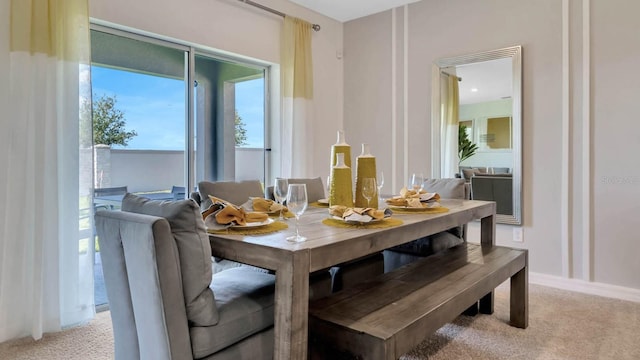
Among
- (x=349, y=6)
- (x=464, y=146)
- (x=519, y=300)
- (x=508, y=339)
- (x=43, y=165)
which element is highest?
(x=349, y=6)

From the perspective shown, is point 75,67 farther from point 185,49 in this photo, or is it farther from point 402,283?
point 402,283

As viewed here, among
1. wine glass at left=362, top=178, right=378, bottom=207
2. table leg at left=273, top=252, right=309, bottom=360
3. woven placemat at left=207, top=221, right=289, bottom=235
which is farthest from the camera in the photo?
wine glass at left=362, top=178, right=378, bottom=207

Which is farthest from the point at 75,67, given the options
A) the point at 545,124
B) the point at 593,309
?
the point at 593,309

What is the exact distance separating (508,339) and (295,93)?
2.80m

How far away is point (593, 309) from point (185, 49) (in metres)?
3.65

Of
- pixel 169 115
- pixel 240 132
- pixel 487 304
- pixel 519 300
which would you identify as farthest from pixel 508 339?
pixel 169 115

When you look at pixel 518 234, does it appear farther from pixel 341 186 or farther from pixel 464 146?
pixel 341 186

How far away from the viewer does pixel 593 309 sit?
9.12 ft

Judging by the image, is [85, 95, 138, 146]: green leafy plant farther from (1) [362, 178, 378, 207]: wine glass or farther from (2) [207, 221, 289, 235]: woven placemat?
(1) [362, 178, 378, 207]: wine glass

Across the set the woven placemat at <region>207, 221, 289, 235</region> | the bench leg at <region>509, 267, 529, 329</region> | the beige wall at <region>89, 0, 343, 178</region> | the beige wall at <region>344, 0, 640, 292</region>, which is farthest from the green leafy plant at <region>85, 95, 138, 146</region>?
the bench leg at <region>509, 267, 529, 329</region>

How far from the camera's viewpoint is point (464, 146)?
3750 mm

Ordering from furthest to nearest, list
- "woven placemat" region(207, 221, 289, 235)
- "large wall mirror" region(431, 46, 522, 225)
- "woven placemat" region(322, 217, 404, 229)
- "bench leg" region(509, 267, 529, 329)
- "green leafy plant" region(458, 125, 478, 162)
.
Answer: "green leafy plant" region(458, 125, 478, 162) → "large wall mirror" region(431, 46, 522, 225) → "bench leg" region(509, 267, 529, 329) → "woven placemat" region(322, 217, 404, 229) → "woven placemat" region(207, 221, 289, 235)

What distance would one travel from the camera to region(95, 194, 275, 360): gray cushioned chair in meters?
1.33

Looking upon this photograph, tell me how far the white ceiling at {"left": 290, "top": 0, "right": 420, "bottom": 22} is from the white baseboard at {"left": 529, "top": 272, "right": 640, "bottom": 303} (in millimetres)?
2877
